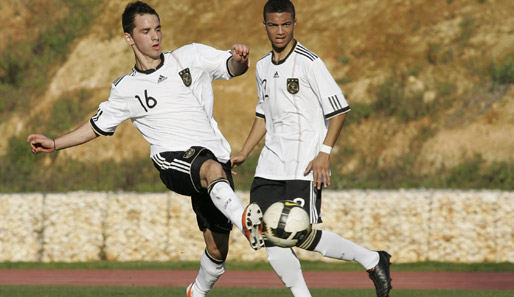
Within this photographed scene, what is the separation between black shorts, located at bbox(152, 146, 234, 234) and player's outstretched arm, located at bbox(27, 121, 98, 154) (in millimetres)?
715

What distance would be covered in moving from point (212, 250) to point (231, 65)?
1.65m

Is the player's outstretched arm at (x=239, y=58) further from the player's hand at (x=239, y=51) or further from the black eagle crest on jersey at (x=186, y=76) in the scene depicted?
the black eagle crest on jersey at (x=186, y=76)

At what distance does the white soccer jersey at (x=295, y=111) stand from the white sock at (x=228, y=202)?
900 mm

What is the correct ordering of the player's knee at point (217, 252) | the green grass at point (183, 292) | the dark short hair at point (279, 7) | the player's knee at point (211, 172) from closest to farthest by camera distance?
the player's knee at point (211, 172) → the dark short hair at point (279, 7) → the player's knee at point (217, 252) → the green grass at point (183, 292)

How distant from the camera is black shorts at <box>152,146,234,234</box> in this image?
22.7ft

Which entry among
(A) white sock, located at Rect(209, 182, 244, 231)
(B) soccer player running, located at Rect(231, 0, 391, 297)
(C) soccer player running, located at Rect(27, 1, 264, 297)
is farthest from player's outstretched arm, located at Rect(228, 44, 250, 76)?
(A) white sock, located at Rect(209, 182, 244, 231)

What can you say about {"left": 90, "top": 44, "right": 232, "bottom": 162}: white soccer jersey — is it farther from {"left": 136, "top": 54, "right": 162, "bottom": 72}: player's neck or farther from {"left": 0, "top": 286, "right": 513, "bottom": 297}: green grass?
{"left": 0, "top": 286, "right": 513, "bottom": 297}: green grass

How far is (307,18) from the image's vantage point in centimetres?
2884

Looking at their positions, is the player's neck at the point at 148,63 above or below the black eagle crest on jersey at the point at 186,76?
above

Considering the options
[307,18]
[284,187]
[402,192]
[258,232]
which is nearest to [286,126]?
[284,187]

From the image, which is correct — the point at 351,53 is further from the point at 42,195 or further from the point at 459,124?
the point at 42,195

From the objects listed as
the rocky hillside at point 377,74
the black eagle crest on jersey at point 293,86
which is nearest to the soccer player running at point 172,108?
the black eagle crest on jersey at point 293,86

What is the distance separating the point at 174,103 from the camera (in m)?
7.43

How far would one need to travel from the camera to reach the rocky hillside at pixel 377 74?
23.6 m
